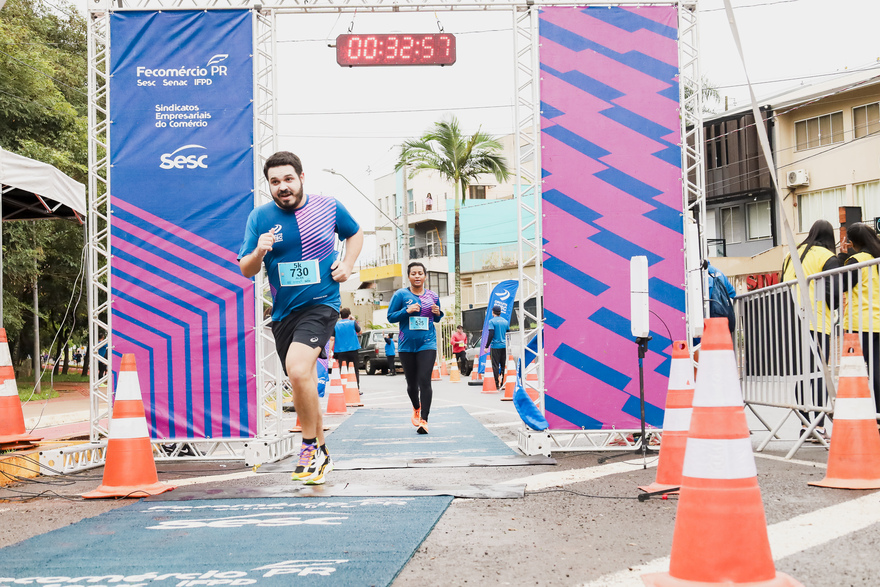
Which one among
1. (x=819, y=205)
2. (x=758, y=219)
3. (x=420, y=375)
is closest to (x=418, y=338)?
(x=420, y=375)

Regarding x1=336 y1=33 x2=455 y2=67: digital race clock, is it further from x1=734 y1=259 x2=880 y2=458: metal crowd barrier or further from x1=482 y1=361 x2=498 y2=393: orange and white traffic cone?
x1=482 y1=361 x2=498 y2=393: orange and white traffic cone

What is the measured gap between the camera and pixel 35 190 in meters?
8.95

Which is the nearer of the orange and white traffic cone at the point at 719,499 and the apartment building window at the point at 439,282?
the orange and white traffic cone at the point at 719,499

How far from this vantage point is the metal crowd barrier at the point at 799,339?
732 cm

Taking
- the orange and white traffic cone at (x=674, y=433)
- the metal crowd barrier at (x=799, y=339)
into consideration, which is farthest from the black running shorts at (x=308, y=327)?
the metal crowd barrier at (x=799, y=339)

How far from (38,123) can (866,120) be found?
26.4m

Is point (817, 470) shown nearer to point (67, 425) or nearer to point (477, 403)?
point (477, 403)

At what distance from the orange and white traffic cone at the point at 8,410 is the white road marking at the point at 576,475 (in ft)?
14.6

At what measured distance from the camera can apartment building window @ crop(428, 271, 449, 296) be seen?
62.1 m

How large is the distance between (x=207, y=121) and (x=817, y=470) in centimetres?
631

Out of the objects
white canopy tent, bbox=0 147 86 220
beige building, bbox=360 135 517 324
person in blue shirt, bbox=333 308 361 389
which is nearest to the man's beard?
white canopy tent, bbox=0 147 86 220

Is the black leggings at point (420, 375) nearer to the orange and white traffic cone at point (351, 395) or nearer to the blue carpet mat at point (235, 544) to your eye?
the blue carpet mat at point (235, 544)

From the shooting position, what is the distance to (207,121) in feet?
28.3

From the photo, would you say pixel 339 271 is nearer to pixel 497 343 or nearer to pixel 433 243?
pixel 497 343
